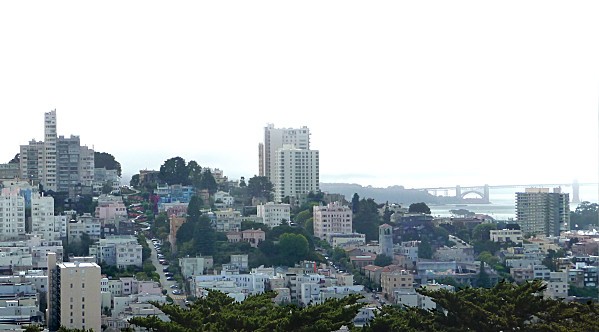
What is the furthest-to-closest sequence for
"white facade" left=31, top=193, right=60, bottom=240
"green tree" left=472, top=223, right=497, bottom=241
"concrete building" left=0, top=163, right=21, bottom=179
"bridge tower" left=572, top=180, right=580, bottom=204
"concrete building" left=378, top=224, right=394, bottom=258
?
"bridge tower" left=572, top=180, right=580, bottom=204, "concrete building" left=0, top=163, right=21, bottom=179, "green tree" left=472, top=223, right=497, bottom=241, "concrete building" left=378, top=224, right=394, bottom=258, "white facade" left=31, top=193, right=60, bottom=240

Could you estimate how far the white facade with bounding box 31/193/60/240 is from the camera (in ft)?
55.4

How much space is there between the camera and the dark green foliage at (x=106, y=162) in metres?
21.4

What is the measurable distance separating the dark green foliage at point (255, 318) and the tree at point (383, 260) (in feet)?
31.7

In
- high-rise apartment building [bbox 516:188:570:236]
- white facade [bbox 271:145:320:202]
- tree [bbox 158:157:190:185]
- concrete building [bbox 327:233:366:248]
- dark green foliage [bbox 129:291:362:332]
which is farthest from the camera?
high-rise apartment building [bbox 516:188:570:236]

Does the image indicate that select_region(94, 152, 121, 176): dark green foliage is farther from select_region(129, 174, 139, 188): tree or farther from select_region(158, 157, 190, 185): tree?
select_region(158, 157, 190, 185): tree

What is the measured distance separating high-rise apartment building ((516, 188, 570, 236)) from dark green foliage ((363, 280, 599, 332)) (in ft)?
55.7

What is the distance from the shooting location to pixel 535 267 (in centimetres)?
1695

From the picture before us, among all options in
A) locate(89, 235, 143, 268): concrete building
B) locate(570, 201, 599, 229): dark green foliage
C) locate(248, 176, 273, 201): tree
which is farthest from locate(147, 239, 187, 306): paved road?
locate(570, 201, 599, 229): dark green foliage

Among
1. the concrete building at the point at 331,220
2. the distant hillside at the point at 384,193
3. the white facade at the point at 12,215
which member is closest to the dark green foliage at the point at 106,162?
the white facade at the point at 12,215

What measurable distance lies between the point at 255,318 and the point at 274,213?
42.5ft

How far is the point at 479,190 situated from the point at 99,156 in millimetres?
24152

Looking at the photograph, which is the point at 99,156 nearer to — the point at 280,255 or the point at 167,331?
the point at 280,255

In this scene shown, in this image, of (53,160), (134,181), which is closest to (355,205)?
(134,181)

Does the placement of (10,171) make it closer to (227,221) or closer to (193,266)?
(227,221)
